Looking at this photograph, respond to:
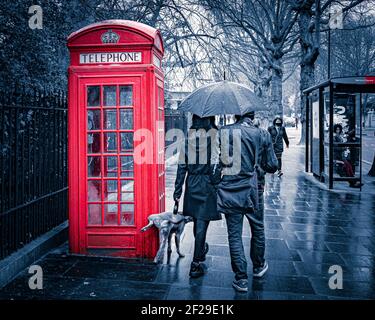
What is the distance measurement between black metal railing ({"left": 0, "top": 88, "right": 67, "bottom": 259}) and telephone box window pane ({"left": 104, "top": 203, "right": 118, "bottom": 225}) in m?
1.01

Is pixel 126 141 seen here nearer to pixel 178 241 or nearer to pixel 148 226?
pixel 148 226

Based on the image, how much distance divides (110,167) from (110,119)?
0.62 m

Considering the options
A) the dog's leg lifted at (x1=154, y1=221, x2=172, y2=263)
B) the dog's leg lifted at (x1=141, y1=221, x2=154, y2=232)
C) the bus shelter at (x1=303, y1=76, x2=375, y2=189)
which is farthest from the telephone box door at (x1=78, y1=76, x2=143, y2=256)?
the bus shelter at (x1=303, y1=76, x2=375, y2=189)

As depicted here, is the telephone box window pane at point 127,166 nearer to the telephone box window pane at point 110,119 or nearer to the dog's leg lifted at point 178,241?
the telephone box window pane at point 110,119

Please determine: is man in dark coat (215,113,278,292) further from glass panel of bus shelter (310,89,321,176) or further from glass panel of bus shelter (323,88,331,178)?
glass panel of bus shelter (310,89,321,176)

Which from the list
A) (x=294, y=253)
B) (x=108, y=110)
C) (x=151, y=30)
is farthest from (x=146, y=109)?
(x=294, y=253)

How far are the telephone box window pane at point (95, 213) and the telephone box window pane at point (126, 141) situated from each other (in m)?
0.84

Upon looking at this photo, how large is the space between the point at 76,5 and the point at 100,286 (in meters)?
6.23

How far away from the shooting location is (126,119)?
5457 millimetres

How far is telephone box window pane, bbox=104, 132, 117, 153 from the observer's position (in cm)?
553

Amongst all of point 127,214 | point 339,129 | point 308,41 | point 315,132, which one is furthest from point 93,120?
point 308,41

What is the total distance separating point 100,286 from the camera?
183 inches

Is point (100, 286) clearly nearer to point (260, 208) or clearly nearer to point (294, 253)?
point (260, 208)

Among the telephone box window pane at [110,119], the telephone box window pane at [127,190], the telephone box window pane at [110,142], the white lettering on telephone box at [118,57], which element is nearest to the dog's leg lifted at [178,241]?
the telephone box window pane at [127,190]
